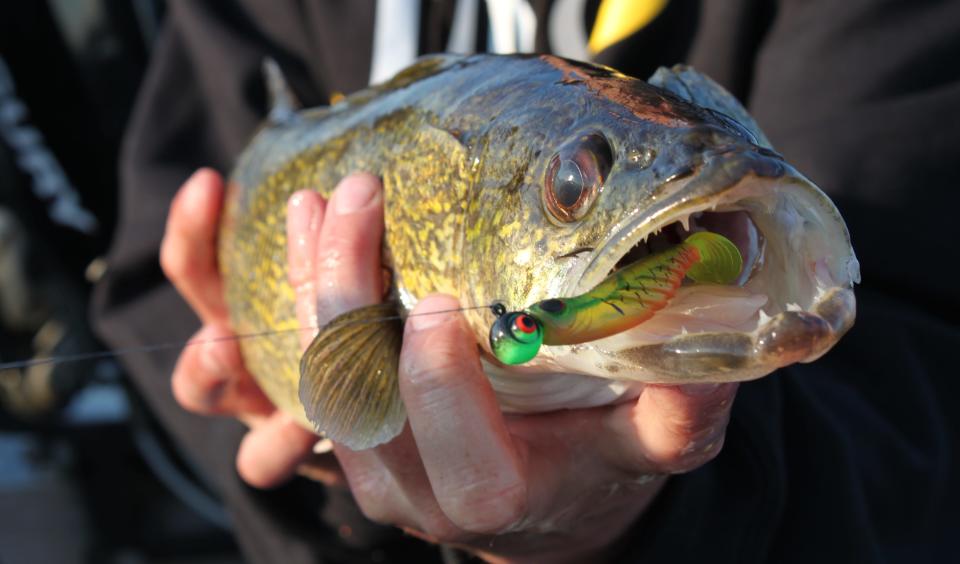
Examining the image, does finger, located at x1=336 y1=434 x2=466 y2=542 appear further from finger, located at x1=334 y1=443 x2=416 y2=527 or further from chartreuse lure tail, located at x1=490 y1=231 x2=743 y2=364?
chartreuse lure tail, located at x1=490 y1=231 x2=743 y2=364

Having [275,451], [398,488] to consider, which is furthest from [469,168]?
[275,451]

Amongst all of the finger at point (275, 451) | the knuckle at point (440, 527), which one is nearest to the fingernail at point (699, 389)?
the knuckle at point (440, 527)

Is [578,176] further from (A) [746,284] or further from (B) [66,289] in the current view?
(B) [66,289]

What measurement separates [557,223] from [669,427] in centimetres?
38

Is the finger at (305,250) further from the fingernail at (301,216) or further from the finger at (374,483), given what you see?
the finger at (374,483)

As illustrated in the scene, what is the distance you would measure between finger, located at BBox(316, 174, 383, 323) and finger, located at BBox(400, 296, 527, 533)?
17 centimetres

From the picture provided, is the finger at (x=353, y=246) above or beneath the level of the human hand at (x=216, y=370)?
above

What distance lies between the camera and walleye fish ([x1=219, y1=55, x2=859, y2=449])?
3.05 feet

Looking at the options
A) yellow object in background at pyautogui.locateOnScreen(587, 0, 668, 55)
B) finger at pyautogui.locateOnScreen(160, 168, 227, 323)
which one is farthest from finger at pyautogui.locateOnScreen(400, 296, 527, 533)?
yellow object in background at pyautogui.locateOnScreen(587, 0, 668, 55)

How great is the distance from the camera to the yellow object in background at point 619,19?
7.72 ft

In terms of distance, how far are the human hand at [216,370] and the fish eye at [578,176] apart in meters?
1.15

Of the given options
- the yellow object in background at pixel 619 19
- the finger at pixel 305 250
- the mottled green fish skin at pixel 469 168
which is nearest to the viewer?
the mottled green fish skin at pixel 469 168

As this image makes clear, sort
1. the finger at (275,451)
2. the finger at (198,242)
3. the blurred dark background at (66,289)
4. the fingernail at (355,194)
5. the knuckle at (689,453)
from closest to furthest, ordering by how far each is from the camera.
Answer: the knuckle at (689,453), the fingernail at (355,194), the finger at (275,451), the finger at (198,242), the blurred dark background at (66,289)

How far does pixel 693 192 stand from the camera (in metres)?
0.91
